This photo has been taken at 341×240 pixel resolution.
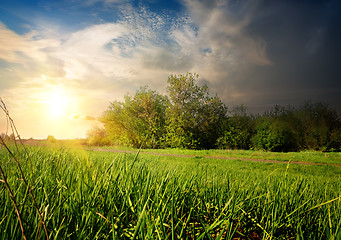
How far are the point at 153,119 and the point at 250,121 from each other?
11.2 metres

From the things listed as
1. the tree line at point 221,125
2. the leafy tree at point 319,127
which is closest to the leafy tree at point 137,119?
the tree line at point 221,125

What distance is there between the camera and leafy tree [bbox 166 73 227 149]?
2189cm

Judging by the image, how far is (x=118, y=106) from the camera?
1065 inches

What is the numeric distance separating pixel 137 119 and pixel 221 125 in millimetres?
9783

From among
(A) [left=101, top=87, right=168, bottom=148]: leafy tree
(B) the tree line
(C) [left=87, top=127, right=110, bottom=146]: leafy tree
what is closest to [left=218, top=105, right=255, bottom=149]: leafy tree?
(B) the tree line

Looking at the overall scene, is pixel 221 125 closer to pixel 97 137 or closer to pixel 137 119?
pixel 137 119

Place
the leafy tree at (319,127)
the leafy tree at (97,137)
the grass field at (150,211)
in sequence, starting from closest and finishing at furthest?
the grass field at (150,211) → the leafy tree at (319,127) → the leafy tree at (97,137)

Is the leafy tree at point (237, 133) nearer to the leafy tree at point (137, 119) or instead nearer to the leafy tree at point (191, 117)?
the leafy tree at point (191, 117)

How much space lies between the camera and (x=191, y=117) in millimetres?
22031

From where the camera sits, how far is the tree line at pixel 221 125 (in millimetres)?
21656

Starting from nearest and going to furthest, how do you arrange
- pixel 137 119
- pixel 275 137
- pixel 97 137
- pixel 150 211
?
pixel 150 211 → pixel 275 137 → pixel 137 119 → pixel 97 137

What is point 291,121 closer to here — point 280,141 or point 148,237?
point 280,141

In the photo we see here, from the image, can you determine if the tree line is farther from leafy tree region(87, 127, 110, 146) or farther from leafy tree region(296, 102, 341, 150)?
leafy tree region(87, 127, 110, 146)

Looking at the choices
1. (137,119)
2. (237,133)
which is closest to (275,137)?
(237,133)
